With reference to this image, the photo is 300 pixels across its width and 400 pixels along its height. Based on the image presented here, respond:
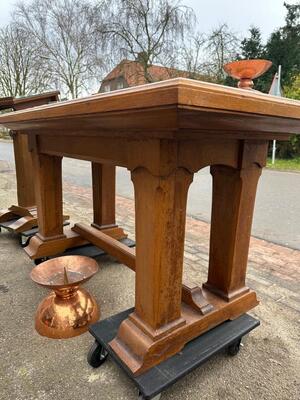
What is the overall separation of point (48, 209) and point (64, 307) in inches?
32.2

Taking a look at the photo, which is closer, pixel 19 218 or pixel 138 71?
pixel 19 218

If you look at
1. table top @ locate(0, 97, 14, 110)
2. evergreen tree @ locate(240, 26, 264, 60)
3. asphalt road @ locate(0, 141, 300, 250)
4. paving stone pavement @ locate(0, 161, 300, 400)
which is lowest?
asphalt road @ locate(0, 141, 300, 250)

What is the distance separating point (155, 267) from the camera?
3.61ft

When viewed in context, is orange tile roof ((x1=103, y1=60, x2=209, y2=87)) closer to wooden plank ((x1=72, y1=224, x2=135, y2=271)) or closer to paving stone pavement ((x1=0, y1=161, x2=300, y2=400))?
wooden plank ((x1=72, y1=224, x2=135, y2=271))

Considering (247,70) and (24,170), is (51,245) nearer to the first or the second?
(24,170)

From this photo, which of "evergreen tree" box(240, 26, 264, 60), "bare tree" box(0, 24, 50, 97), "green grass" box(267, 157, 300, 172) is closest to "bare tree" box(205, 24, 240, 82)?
"evergreen tree" box(240, 26, 264, 60)

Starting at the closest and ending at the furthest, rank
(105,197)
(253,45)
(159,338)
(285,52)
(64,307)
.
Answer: (159,338) < (64,307) < (105,197) < (285,52) < (253,45)

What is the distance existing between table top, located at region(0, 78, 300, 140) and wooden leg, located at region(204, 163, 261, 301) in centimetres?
31

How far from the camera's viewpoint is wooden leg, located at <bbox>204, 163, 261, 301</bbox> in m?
1.33

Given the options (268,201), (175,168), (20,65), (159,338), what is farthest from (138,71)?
(159,338)

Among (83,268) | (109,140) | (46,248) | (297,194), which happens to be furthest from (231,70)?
(297,194)

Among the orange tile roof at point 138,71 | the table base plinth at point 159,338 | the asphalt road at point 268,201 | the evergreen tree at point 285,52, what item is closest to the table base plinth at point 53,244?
the table base plinth at point 159,338

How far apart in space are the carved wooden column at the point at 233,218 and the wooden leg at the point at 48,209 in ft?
3.86

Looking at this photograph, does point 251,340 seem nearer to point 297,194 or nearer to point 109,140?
point 109,140
